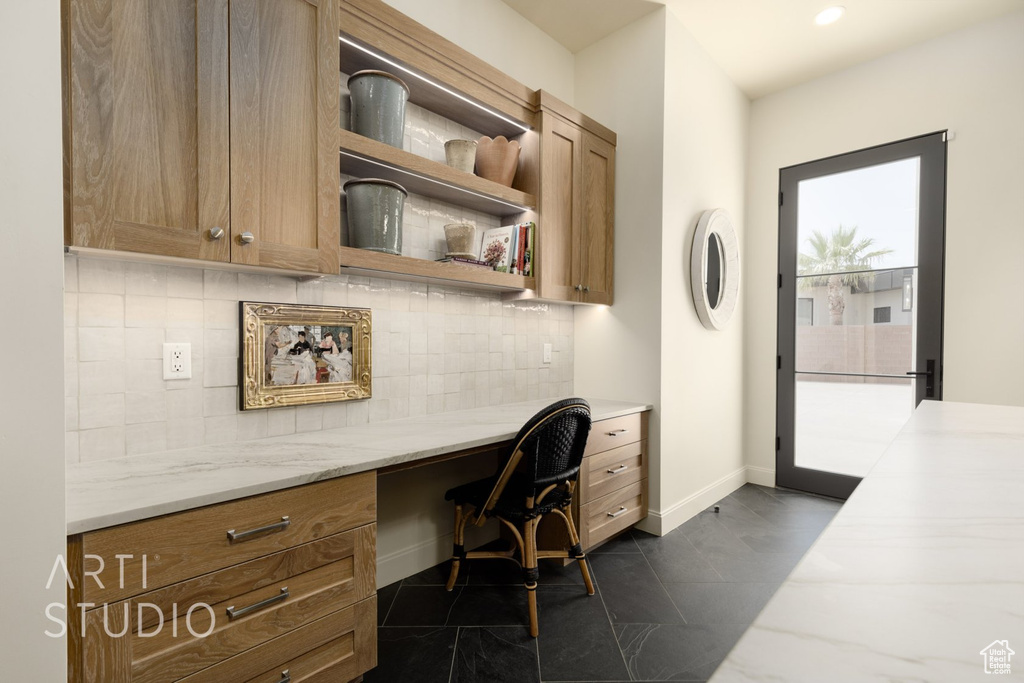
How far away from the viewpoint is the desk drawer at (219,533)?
1021 mm

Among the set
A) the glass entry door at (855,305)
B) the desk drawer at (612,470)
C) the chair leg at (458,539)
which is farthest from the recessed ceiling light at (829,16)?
the chair leg at (458,539)

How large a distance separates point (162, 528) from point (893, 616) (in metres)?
1.33

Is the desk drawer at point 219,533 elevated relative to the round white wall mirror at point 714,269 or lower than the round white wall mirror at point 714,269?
lower

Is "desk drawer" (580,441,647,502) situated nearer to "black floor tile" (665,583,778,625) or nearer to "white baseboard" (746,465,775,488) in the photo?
"black floor tile" (665,583,778,625)

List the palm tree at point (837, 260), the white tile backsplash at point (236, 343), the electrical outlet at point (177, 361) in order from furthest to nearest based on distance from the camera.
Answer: the palm tree at point (837, 260) → the electrical outlet at point (177, 361) → the white tile backsplash at point (236, 343)

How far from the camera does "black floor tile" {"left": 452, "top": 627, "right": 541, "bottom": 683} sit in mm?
1599

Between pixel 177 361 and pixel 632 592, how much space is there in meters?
2.06

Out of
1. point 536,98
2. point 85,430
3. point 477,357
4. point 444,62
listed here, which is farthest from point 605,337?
point 85,430

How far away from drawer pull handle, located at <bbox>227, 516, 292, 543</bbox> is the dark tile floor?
740mm

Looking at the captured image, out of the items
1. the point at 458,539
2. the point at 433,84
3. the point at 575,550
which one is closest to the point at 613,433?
the point at 575,550

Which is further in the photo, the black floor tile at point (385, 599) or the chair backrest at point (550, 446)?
the black floor tile at point (385, 599)

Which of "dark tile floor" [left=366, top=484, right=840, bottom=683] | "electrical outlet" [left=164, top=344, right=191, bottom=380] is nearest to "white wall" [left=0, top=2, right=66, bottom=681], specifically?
"electrical outlet" [left=164, top=344, right=191, bottom=380]

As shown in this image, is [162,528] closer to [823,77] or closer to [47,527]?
[47,527]

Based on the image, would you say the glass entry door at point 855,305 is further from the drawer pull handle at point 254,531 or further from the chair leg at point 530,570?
the drawer pull handle at point 254,531
